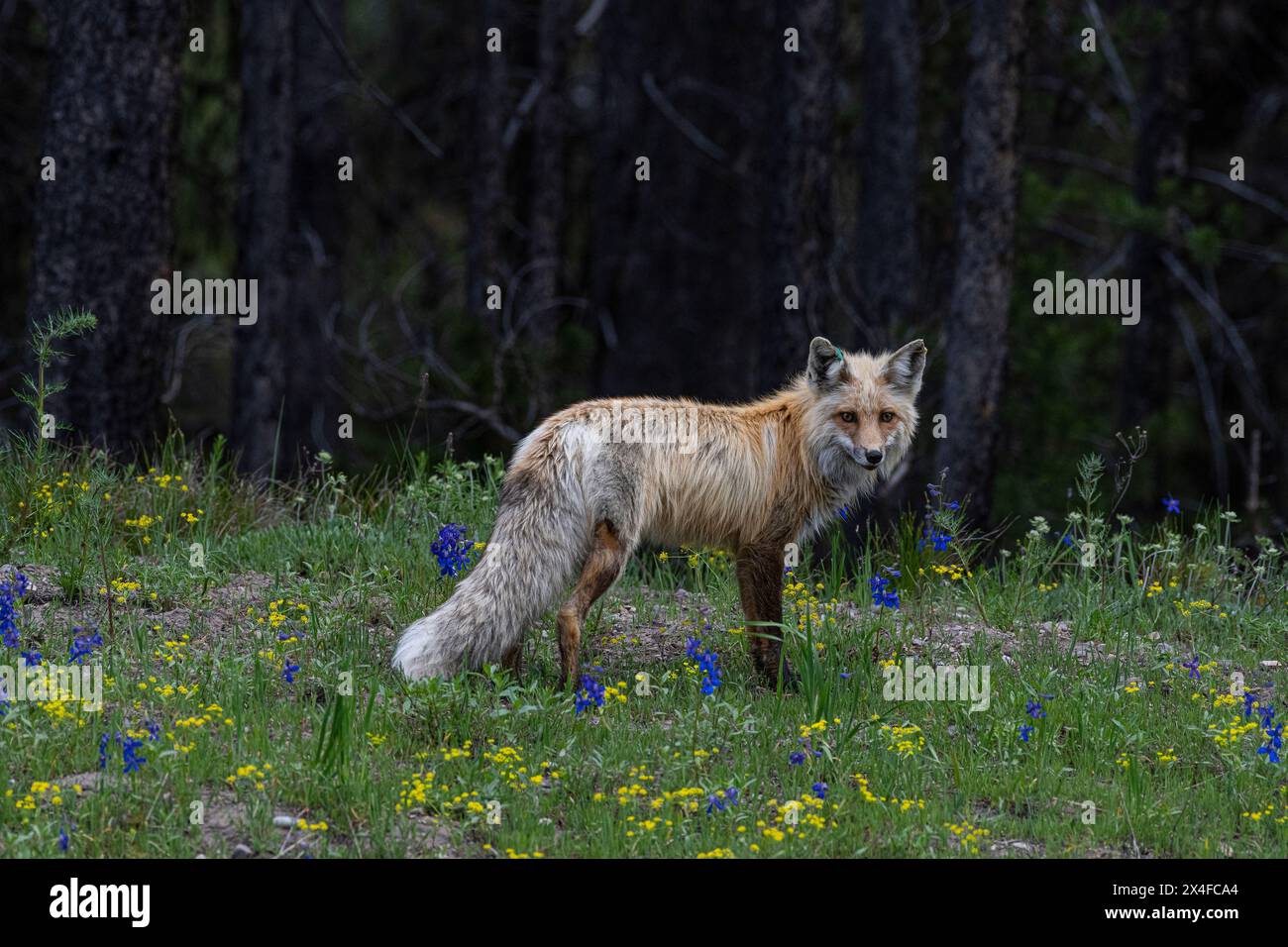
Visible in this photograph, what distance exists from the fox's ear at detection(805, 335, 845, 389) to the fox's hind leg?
157cm

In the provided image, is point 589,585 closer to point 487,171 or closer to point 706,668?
point 706,668

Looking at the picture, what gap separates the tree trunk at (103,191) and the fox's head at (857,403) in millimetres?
5804

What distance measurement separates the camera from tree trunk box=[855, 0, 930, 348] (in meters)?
17.8

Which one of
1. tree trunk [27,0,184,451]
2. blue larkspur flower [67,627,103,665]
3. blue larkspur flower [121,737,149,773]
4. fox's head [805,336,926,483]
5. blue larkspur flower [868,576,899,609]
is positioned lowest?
blue larkspur flower [121,737,149,773]

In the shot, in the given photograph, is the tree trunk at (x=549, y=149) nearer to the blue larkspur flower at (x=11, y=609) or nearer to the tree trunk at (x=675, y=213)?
the tree trunk at (x=675, y=213)

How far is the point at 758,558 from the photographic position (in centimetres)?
804

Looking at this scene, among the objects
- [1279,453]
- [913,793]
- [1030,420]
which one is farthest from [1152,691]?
[1279,453]

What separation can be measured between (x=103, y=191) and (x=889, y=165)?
34.2ft

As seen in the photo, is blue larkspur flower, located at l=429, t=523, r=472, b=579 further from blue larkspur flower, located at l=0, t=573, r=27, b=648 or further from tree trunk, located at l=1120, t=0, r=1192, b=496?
tree trunk, located at l=1120, t=0, r=1192, b=496

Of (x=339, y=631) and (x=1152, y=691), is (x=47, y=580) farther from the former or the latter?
(x=1152, y=691)

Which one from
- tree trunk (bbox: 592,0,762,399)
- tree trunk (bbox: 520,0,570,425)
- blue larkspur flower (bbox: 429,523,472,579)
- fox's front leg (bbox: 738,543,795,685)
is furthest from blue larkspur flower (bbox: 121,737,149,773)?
tree trunk (bbox: 592,0,762,399)

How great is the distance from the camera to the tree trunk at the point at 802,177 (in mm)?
14492

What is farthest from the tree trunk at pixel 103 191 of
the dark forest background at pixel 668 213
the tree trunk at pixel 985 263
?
the tree trunk at pixel 985 263

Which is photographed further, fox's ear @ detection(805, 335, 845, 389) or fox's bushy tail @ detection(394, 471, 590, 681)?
fox's ear @ detection(805, 335, 845, 389)
